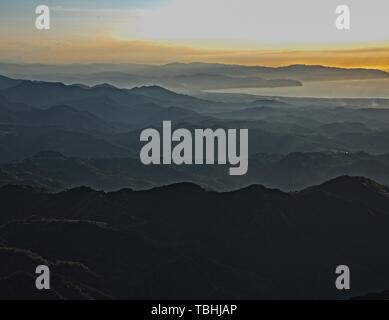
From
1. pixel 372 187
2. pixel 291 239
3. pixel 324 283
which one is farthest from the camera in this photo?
pixel 372 187

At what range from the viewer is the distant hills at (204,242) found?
88875 mm

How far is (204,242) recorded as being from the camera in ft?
339

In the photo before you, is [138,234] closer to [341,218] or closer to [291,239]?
[291,239]

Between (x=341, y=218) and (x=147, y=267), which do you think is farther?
(x=341, y=218)

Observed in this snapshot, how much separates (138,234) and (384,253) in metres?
47.3

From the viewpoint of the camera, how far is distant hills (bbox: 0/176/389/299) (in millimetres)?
88875

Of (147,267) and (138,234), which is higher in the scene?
(138,234)

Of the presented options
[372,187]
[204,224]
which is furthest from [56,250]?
[372,187]

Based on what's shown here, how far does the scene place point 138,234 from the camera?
105 meters
